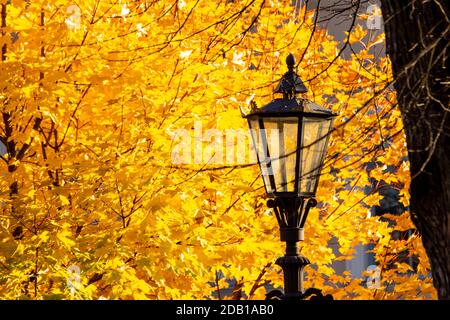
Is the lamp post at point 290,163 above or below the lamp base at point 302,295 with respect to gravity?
above

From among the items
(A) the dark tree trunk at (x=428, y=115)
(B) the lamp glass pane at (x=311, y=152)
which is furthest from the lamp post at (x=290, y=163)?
(A) the dark tree trunk at (x=428, y=115)

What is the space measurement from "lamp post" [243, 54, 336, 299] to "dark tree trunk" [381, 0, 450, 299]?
91.2 inches

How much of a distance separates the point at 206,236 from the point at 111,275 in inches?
56.3

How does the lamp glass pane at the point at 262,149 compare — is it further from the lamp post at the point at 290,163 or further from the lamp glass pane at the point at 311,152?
the lamp glass pane at the point at 311,152

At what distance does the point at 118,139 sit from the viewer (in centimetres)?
1032

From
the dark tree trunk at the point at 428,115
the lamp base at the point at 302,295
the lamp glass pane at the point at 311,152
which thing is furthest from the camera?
the lamp glass pane at the point at 311,152

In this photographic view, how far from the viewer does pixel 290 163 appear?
8148 mm

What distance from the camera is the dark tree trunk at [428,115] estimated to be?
18.6 feet

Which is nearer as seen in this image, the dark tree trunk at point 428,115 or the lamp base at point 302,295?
the dark tree trunk at point 428,115

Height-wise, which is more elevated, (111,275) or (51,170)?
(51,170)
